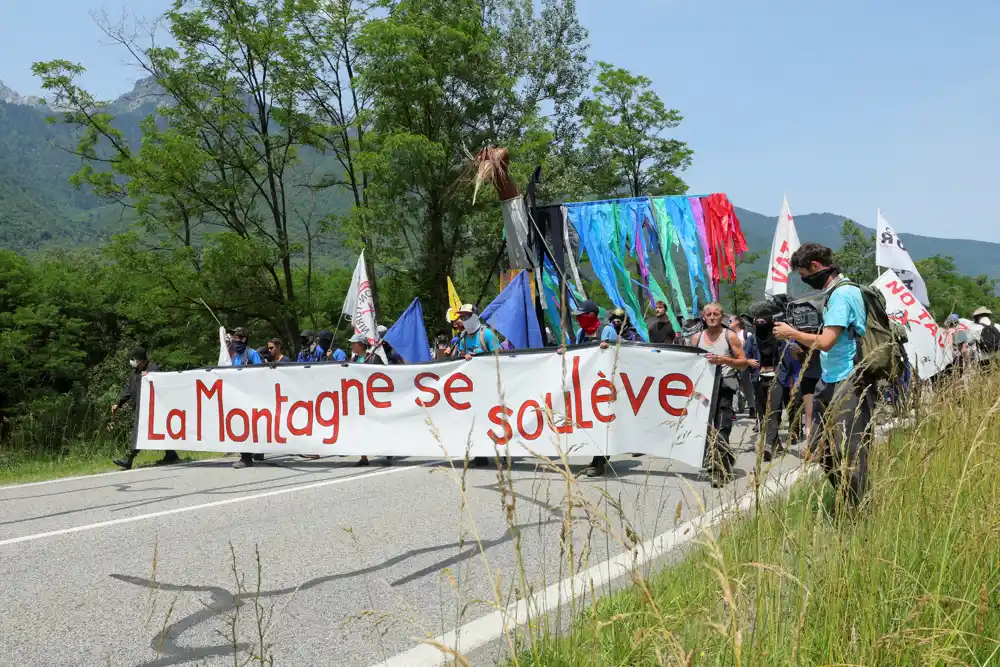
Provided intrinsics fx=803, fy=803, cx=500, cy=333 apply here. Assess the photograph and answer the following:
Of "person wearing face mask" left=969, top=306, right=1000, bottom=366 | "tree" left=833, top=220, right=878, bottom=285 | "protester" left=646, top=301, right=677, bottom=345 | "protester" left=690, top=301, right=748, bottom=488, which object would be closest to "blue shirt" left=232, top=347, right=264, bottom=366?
"protester" left=690, top=301, right=748, bottom=488

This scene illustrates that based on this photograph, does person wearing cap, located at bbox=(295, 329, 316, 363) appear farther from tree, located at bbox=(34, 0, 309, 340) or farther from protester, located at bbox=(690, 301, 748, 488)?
tree, located at bbox=(34, 0, 309, 340)

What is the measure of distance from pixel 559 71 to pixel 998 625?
128 feet

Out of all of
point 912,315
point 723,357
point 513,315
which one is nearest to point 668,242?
point 513,315

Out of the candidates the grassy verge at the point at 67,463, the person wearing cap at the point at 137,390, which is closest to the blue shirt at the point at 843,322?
the person wearing cap at the point at 137,390

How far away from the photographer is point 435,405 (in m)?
9.36

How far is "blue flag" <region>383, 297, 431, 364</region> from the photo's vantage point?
488 inches

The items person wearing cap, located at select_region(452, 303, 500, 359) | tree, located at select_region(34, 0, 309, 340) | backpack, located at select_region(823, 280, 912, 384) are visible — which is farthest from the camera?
tree, located at select_region(34, 0, 309, 340)

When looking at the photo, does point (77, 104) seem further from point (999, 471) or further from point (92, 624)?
point (999, 471)

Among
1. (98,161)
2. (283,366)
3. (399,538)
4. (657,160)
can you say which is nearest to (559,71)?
(657,160)

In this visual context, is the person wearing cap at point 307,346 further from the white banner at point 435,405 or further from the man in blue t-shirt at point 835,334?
the man in blue t-shirt at point 835,334

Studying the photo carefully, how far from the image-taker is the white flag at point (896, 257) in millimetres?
12414

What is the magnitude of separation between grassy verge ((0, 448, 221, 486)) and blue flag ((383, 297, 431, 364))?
135 inches

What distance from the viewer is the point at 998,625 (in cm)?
271

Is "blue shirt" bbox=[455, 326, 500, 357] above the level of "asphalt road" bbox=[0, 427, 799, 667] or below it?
above
